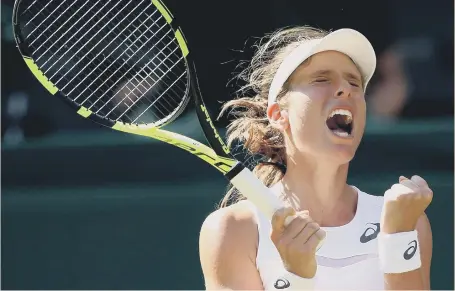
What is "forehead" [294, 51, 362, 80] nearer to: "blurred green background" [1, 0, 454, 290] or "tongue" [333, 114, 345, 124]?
"tongue" [333, 114, 345, 124]

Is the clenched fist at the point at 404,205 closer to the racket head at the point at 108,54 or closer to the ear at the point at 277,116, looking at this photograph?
the ear at the point at 277,116

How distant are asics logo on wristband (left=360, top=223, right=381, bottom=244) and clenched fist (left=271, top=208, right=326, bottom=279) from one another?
0.16 m

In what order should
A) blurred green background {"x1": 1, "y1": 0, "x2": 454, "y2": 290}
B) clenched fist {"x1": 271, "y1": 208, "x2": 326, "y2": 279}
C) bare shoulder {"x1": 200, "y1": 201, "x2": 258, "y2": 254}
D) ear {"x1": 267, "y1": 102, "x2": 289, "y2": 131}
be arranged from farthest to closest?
blurred green background {"x1": 1, "y1": 0, "x2": 454, "y2": 290}, ear {"x1": 267, "y1": 102, "x2": 289, "y2": 131}, bare shoulder {"x1": 200, "y1": 201, "x2": 258, "y2": 254}, clenched fist {"x1": 271, "y1": 208, "x2": 326, "y2": 279}

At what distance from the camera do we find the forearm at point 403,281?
2.22 metres

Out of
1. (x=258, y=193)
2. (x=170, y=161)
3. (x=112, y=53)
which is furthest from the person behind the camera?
(x=170, y=161)

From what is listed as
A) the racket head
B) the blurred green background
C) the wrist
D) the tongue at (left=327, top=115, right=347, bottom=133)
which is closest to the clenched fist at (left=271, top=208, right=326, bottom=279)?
the wrist

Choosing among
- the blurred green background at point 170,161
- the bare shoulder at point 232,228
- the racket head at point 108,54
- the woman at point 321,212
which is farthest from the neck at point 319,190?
the blurred green background at point 170,161

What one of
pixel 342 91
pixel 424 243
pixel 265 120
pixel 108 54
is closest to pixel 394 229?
pixel 424 243

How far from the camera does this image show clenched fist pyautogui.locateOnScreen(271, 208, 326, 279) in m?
2.18

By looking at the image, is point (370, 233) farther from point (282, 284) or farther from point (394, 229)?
point (282, 284)

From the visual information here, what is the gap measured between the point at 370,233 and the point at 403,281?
0.49 feet

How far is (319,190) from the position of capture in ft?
7.82

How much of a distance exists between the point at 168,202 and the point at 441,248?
1.04 metres

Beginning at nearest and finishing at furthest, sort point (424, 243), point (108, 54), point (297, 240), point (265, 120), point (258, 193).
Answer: point (297, 240) < point (258, 193) < point (424, 243) < point (265, 120) < point (108, 54)
